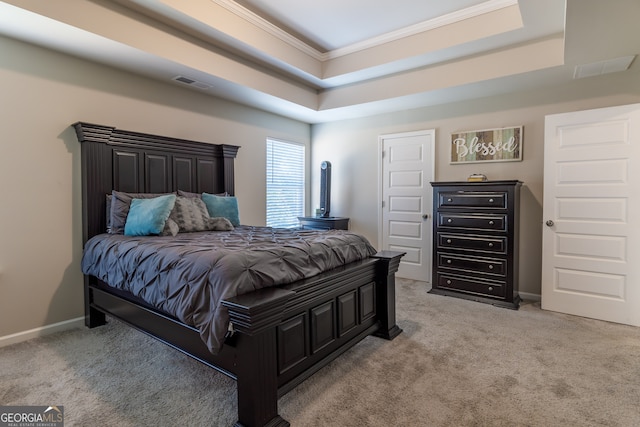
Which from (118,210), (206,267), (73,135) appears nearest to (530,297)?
(206,267)

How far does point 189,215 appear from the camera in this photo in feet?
11.1

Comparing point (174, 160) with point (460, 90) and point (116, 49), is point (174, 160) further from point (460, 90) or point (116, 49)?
point (460, 90)

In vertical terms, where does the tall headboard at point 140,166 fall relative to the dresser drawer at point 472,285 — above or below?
above

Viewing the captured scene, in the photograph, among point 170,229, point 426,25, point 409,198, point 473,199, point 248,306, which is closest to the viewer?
point 248,306

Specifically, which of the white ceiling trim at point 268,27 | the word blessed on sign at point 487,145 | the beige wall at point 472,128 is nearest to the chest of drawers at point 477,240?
the beige wall at point 472,128

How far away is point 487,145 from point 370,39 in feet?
6.56

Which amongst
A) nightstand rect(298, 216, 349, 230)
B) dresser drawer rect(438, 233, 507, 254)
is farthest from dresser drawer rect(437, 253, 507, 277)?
nightstand rect(298, 216, 349, 230)

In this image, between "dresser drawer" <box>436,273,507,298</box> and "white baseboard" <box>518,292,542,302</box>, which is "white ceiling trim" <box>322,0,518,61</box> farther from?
"white baseboard" <box>518,292,542,302</box>

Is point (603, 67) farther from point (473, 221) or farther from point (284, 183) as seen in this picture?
point (284, 183)

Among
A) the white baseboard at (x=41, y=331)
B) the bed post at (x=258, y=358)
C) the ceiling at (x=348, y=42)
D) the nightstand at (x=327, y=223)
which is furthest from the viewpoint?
the nightstand at (x=327, y=223)

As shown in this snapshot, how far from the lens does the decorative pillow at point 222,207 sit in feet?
12.5

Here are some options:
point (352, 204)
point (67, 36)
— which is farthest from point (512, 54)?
point (67, 36)

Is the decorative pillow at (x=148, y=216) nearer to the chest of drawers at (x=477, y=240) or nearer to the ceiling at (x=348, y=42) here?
the ceiling at (x=348, y=42)

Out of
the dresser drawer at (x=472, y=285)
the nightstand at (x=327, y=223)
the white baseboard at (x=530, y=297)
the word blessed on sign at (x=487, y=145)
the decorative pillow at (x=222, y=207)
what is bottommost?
the white baseboard at (x=530, y=297)
